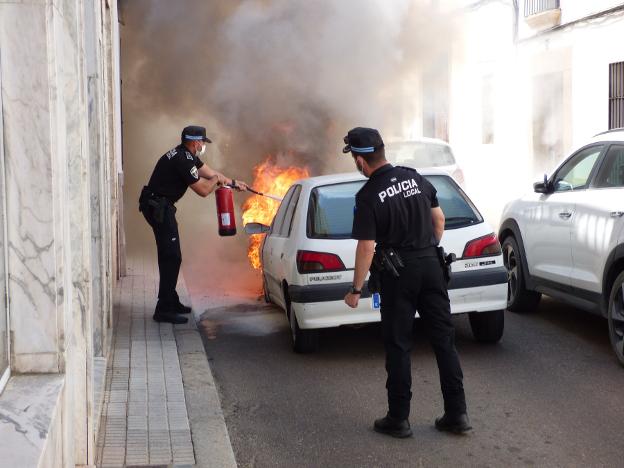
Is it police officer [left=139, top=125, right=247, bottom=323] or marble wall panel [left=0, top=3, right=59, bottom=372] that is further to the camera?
police officer [left=139, top=125, right=247, bottom=323]

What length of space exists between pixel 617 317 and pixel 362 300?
5.88 feet

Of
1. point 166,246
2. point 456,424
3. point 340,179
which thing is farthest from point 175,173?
point 456,424

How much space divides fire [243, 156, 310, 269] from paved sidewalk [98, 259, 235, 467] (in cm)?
264

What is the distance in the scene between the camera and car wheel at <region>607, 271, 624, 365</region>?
21.6 ft

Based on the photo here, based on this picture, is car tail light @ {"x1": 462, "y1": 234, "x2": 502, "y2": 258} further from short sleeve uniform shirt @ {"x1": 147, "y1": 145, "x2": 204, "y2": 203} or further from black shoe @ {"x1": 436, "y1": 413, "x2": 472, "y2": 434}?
short sleeve uniform shirt @ {"x1": 147, "y1": 145, "x2": 204, "y2": 203}

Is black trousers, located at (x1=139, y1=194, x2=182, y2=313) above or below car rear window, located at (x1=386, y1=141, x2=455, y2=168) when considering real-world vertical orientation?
below

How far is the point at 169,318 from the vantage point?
877 centimetres

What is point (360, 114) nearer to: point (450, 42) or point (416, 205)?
point (450, 42)

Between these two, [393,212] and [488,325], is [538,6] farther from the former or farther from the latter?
[393,212]

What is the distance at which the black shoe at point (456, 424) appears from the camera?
17.2 ft

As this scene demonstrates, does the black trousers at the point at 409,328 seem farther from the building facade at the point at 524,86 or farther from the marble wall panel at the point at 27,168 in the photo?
the building facade at the point at 524,86

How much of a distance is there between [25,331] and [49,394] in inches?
11.0

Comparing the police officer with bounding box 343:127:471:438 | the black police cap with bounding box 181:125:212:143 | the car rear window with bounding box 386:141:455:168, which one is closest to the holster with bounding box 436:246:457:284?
the police officer with bounding box 343:127:471:438

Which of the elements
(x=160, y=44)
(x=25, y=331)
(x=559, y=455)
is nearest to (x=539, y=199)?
(x=559, y=455)
